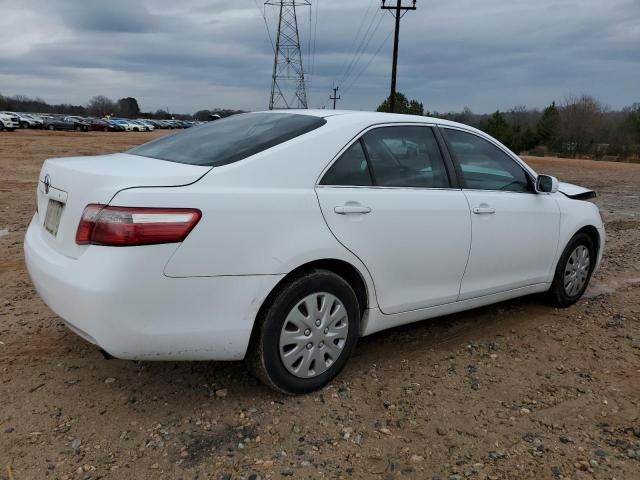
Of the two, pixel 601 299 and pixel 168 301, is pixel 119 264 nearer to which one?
pixel 168 301

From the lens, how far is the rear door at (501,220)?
152 inches

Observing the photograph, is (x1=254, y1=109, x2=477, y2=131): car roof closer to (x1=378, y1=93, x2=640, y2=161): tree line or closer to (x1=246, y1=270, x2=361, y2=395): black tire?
(x1=246, y1=270, x2=361, y2=395): black tire

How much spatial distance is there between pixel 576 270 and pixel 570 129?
65.8 meters

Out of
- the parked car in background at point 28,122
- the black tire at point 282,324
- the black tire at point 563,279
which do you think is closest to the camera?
the black tire at point 282,324

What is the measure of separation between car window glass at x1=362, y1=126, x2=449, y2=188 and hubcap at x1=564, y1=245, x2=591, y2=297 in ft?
5.73

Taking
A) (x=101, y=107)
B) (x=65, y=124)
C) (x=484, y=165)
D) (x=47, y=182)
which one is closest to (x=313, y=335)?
(x=47, y=182)

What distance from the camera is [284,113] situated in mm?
3688

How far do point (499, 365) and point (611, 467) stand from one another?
1.11 meters

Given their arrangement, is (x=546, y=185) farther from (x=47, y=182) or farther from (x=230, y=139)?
(x=47, y=182)

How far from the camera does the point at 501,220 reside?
396 centimetres

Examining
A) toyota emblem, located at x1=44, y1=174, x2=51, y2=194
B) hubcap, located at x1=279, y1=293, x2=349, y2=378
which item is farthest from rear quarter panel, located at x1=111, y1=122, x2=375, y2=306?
toyota emblem, located at x1=44, y1=174, x2=51, y2=194

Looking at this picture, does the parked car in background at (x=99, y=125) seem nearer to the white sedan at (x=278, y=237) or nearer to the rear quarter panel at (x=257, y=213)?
the white sedan at (x=278, y=237)

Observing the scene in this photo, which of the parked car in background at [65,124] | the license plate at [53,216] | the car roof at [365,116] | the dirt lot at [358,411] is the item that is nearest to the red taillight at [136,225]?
the license plate at [53,216]

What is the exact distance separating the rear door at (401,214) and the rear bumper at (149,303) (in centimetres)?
61
